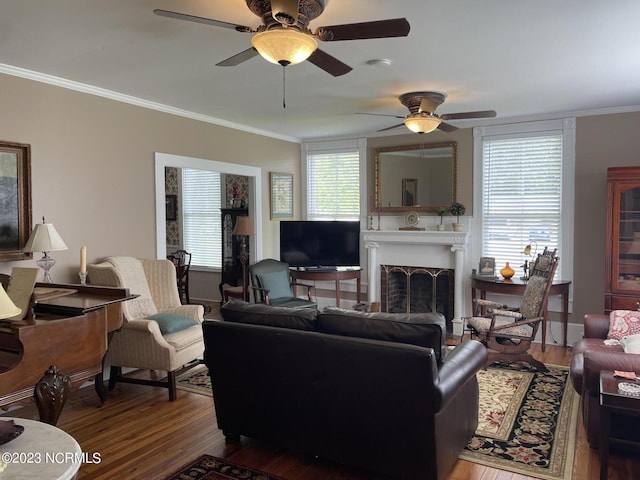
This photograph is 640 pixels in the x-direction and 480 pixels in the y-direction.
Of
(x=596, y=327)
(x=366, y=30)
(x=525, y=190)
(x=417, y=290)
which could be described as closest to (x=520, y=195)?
(x=525, y=190)

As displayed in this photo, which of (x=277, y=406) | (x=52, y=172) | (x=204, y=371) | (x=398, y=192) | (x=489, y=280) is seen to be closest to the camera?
(x=277, y=406)

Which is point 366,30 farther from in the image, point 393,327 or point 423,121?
point 423,121

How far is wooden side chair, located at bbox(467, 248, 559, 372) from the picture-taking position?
15.0 feet

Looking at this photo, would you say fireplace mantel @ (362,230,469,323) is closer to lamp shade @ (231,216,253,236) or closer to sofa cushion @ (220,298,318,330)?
lamp shade @ (231,216,253,236)

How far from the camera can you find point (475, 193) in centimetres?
608

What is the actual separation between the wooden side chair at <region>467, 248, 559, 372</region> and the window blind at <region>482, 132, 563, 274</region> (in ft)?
3.09

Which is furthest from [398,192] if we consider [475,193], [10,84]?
[10,84]

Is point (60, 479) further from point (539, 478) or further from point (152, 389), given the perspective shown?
point (152, 389)

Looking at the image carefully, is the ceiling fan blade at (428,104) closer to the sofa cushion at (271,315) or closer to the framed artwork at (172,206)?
the sofa cushion at (271,315)

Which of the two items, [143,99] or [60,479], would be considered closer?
[60,479]

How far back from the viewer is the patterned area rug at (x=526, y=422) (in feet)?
9.72

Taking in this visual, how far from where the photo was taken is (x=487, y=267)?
19.3 ft

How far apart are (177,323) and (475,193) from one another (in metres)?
3.91

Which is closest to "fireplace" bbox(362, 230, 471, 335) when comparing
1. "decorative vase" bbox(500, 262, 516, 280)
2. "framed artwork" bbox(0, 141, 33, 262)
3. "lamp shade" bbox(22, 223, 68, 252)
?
"decorative vase" bbox(500, 262, 516, 280)
